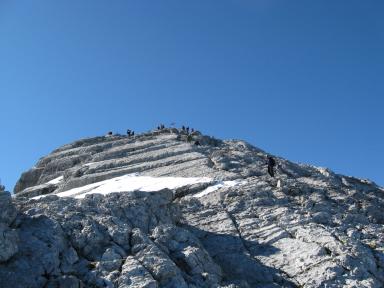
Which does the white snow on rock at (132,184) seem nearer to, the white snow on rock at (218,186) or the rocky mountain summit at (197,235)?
the rocky mountain summit at (197,235)

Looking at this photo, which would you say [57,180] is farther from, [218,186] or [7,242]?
[7,242]

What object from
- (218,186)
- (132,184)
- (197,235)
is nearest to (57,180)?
(132,184)

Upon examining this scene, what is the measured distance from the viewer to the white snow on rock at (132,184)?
43594mm

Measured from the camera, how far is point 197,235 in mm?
30781

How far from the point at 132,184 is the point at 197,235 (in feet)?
54.4

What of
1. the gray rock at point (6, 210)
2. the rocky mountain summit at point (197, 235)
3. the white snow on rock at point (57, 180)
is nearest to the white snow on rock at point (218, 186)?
the rocky mountain summit at point (197, 235)

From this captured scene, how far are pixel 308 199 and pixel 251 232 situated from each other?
8.72 metres

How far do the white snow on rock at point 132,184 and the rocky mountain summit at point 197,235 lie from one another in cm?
13

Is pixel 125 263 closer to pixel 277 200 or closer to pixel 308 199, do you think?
pixel 277 200

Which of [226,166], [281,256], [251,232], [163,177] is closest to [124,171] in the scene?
[163,177]

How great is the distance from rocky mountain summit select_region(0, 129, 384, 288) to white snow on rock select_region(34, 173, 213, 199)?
0.13 metres

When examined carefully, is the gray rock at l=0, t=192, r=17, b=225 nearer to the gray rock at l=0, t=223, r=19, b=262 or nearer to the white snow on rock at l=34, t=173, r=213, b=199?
the gray rock at l=0, t=223, r=19, b=262

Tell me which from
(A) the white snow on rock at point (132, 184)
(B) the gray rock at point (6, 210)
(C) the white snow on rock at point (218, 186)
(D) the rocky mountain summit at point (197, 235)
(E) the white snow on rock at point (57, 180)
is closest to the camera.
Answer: (D) the rocky mountain summit at point (197, 235)

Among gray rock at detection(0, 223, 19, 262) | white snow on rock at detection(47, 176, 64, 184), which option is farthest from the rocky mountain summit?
white snow on rock at detection(47, 176, 64, 184)
